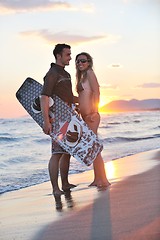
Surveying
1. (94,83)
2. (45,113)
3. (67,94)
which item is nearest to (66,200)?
(45,113)

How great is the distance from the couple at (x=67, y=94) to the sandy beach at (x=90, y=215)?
23 centimetres

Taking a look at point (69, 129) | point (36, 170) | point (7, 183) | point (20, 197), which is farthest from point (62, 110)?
point (36, 170)

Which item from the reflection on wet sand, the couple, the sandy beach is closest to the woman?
the couple

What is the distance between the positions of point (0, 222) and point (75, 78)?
1816 millimetres

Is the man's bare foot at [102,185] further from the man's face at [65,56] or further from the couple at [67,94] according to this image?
the man's face at [65,56]

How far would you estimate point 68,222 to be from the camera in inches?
119

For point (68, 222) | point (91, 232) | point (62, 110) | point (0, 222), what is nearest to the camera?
A: point (91, 232)

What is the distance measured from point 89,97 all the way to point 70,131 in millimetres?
397

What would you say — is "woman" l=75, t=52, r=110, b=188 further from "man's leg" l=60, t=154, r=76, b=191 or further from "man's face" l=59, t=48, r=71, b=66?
"man's leg" l=60, t=154, r=76, b=191

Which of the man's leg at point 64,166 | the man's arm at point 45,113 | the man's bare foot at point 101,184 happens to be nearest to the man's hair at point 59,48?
the man's arm at point 45,113

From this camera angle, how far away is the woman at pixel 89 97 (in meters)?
4.58

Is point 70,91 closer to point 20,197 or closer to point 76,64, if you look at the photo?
point 76,64

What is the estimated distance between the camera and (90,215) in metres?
3.13

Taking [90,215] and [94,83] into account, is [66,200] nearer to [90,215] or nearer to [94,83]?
[90,215]
